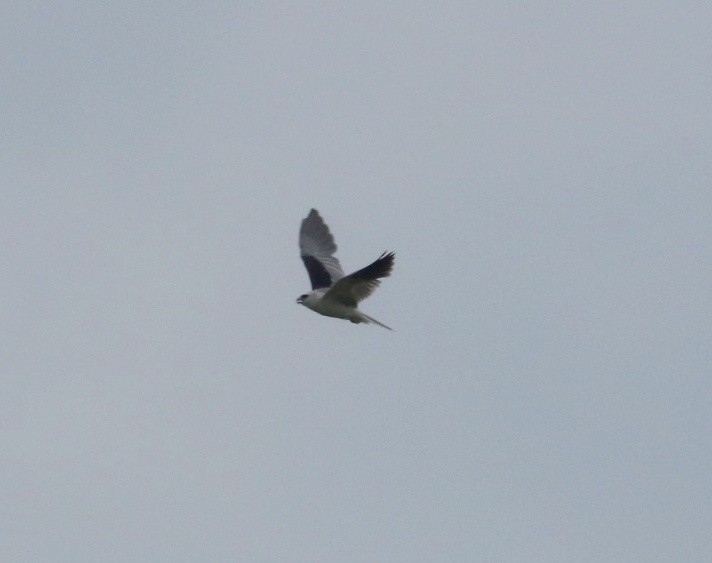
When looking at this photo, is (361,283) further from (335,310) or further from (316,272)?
(316,272)

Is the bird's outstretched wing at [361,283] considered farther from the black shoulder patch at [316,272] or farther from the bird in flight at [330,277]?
the black shoulder patch at [316,272]

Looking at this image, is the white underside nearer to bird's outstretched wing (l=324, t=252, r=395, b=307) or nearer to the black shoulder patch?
bird's outstretched wing (l=324, t=252, r=395, b=307)

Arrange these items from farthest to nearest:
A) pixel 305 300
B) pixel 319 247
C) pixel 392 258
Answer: pixel 319 247 < pixel 305 300 < pixel 392 258

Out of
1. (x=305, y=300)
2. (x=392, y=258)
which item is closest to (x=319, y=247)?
(x=305, y=300)

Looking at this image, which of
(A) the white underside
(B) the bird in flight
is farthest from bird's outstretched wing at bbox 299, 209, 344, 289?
(A) the white underside

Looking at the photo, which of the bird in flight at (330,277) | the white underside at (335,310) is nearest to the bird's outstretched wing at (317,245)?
the bird in flight at (330,277)

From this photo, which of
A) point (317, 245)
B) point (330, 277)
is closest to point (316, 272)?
point (330, 277)

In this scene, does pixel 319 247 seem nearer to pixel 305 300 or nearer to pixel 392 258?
pixel 305 300
